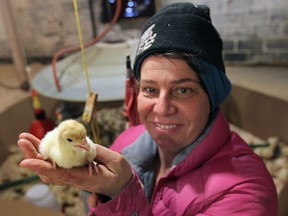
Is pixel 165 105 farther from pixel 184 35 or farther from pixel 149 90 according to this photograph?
pixel 184 35

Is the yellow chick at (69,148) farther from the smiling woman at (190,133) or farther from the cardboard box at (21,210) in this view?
the cardboard box at (21,210)

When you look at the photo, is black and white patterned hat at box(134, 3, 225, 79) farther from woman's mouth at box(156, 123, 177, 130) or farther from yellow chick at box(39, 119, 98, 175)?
yellow chick at box(39, 119, 98, 175)

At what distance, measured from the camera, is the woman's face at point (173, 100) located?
785mm

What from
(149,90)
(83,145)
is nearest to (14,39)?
(149,90)

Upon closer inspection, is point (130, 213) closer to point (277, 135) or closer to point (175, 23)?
point (175, 23)

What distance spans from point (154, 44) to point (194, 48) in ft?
0.35

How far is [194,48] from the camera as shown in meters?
0.77

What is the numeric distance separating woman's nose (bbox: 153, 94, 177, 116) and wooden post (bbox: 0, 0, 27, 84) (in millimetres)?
1624

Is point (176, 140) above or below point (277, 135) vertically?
above

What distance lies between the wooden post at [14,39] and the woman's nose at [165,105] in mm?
1624

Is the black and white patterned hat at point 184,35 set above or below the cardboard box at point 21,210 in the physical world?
above

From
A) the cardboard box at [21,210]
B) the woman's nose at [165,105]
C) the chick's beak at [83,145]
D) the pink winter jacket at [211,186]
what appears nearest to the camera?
the chick's beak at [83,145]

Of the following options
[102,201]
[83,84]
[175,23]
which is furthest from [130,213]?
[83,84]

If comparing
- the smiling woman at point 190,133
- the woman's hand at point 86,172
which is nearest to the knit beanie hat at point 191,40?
the smiling woman at point 190,133
